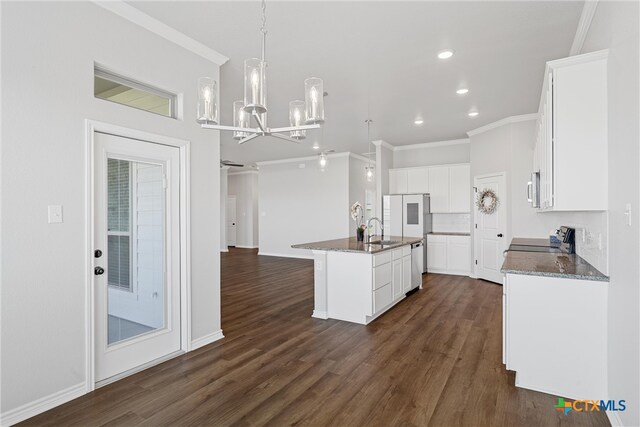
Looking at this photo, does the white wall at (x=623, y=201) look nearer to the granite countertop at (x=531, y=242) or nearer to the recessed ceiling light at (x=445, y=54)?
the recessed ceiling light at (x=445, y=54)

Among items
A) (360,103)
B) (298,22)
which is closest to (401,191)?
(360,103)

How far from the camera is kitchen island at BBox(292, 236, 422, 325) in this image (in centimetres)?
395

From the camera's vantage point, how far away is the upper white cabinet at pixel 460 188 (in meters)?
6.98

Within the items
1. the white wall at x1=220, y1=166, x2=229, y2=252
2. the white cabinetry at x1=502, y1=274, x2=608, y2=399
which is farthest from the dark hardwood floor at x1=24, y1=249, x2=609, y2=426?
the white wall at x1=220, y1=166, x2=229, y2=252

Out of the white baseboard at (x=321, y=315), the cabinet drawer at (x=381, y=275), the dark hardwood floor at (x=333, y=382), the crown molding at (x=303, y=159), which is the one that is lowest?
the dark hardwood floor at (x=333, y=382)

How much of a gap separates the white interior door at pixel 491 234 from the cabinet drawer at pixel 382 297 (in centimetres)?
264

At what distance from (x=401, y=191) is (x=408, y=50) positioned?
4.62 m

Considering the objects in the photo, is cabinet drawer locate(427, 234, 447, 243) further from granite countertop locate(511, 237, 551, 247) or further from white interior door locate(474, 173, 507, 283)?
granite countertop locate(511, 237, 551, 247)

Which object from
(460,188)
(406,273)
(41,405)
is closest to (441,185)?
(460,188)

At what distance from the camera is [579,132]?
2305 mm

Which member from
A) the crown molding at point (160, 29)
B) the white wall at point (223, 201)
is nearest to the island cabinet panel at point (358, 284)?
the crown molding at point (160, 29)

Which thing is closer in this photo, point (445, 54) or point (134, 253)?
point (134, 253)

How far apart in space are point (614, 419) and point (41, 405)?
3.57 metres

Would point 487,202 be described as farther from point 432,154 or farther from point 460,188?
point 432,154
